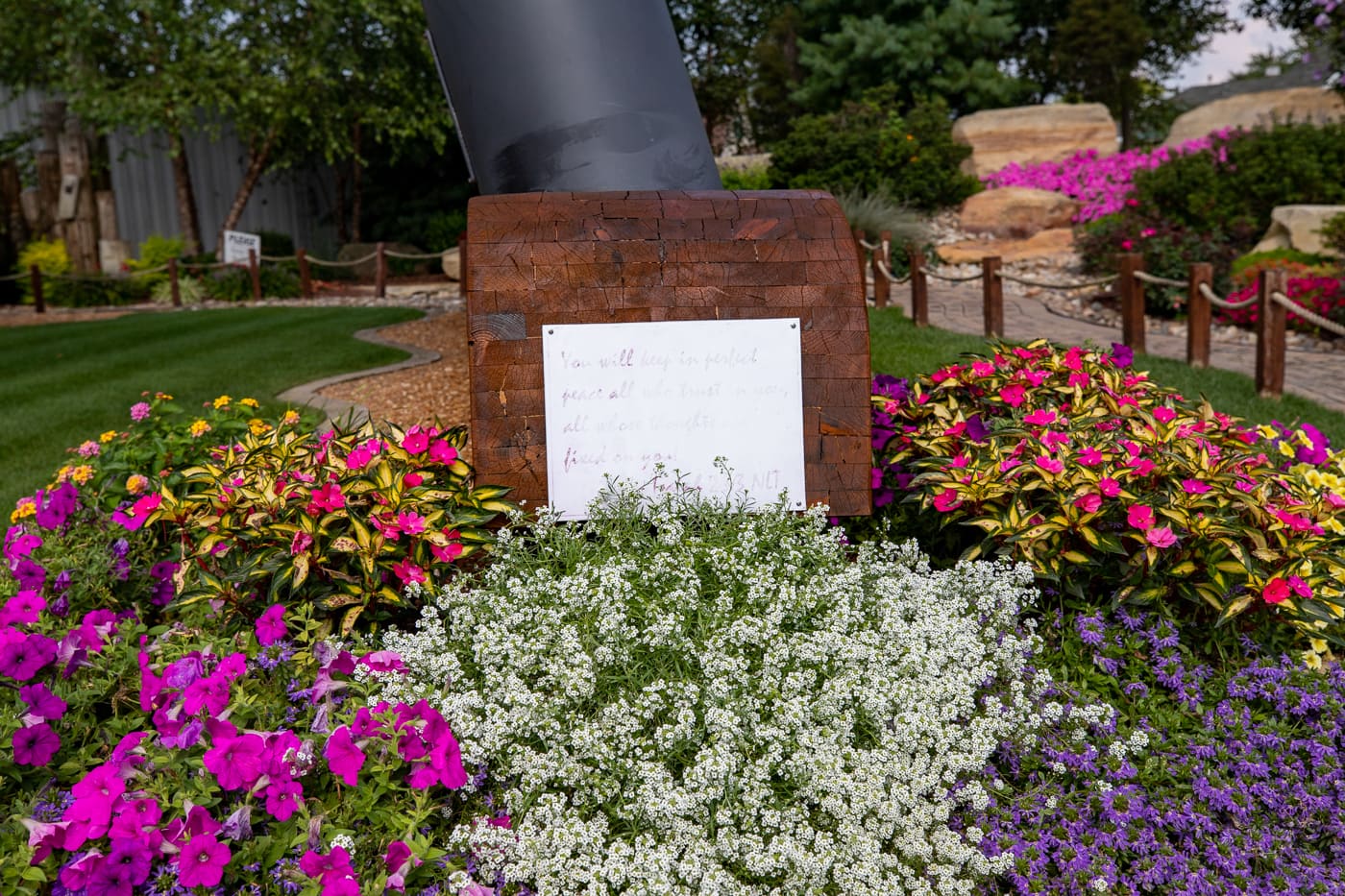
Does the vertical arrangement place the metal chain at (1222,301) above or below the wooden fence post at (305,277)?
below

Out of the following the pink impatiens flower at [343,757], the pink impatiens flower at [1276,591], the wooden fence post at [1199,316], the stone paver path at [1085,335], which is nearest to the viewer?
the pink impatiens flower at [343,757]

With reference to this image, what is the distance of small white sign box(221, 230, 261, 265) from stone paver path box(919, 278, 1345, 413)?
30.7ft

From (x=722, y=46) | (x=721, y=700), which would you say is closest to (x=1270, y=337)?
(x=721, y=700)

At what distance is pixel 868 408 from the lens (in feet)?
9.15

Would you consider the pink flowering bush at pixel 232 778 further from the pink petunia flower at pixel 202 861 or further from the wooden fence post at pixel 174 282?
the wooden fence post at pixel 174 282

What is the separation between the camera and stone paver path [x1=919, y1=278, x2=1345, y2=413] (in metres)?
6.77

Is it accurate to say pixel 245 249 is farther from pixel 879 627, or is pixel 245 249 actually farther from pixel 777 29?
pixel 879 627

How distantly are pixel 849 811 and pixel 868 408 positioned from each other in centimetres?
120

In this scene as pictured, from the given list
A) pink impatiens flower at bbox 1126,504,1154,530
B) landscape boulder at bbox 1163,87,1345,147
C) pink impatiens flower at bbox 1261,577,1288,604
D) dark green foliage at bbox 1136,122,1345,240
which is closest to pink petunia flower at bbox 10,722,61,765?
pink impatiens flower at bbox 1126,504,1154,530

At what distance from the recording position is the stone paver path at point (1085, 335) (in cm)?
677

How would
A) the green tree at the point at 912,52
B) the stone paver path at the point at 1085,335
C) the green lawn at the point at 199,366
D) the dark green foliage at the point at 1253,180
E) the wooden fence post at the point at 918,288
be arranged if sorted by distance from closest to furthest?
1. the green lawn at the point at 199,366
2. the stone paver path at the point at 1085,335
3. the wooden fence post at the point at 918,288
4. the dark green foliage at the point at 1253,180
5. the green tree at the point at 912,52

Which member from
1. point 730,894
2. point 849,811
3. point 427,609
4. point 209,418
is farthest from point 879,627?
point 209,418

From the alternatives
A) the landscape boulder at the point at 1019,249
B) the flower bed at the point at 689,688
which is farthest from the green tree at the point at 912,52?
the flower bed at the point at 689,688

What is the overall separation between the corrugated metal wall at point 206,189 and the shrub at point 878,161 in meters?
9.49
